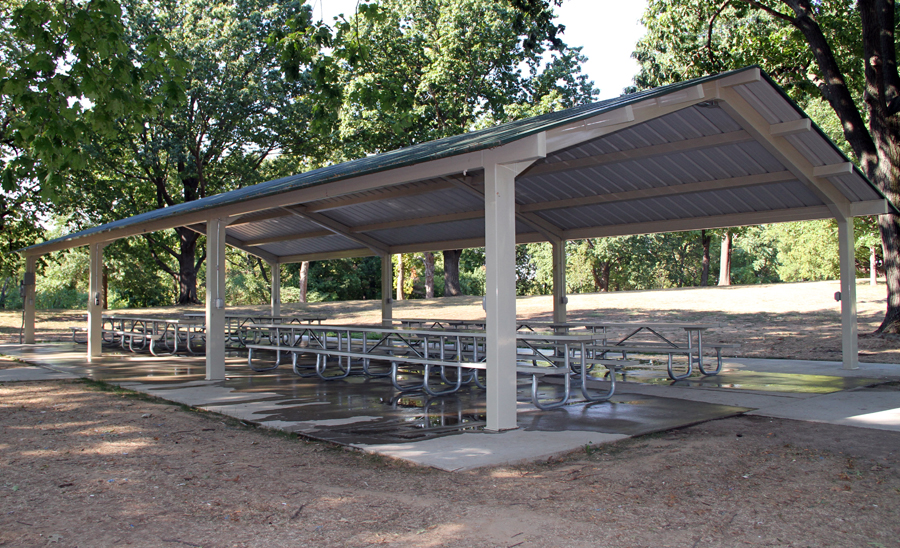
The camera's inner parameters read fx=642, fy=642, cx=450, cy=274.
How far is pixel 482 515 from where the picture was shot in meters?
3.49

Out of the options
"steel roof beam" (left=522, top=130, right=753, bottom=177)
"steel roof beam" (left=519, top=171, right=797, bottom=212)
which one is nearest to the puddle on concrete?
"steel roof beam" (left=519, top=171, right=797, bottom=212)

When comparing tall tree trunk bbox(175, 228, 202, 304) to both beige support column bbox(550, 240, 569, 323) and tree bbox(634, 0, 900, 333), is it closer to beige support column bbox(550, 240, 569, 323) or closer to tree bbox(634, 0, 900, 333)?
beige support column bbox(550, 240, 569, 323)

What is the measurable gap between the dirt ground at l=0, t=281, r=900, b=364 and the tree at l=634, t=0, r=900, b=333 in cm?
204

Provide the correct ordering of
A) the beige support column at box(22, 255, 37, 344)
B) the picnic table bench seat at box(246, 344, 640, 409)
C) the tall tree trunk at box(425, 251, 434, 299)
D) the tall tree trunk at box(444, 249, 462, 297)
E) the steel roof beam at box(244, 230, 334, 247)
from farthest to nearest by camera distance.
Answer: the tall tree trunk at box(425, 251, 434, 299) → the tall tree trunk at box(444, 249, 462, 297) → the beige support column at box(22, 255, 37, 344) → the steel roof beam at box(244, 230, 334, 247) → the picnic table bench seat at box(246, 344, 640, 409)

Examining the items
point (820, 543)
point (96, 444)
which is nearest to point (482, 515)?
point (820, 543)

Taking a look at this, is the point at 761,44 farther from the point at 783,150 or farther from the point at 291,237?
the point at 291,237

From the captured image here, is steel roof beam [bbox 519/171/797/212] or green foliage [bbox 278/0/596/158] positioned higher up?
green foliage [bbox 278/0/596/158]

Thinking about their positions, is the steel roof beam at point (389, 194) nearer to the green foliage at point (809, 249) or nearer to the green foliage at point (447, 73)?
the green foliage at point (447, 73)

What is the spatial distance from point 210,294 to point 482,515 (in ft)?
23.1

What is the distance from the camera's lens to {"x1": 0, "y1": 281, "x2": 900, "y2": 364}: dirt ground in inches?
530

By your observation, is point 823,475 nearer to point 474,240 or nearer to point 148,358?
point 474,240

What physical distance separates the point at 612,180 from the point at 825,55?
6610mm

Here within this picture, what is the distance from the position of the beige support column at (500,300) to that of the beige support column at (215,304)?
5219 millimetres

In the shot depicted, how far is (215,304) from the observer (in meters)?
9.42
